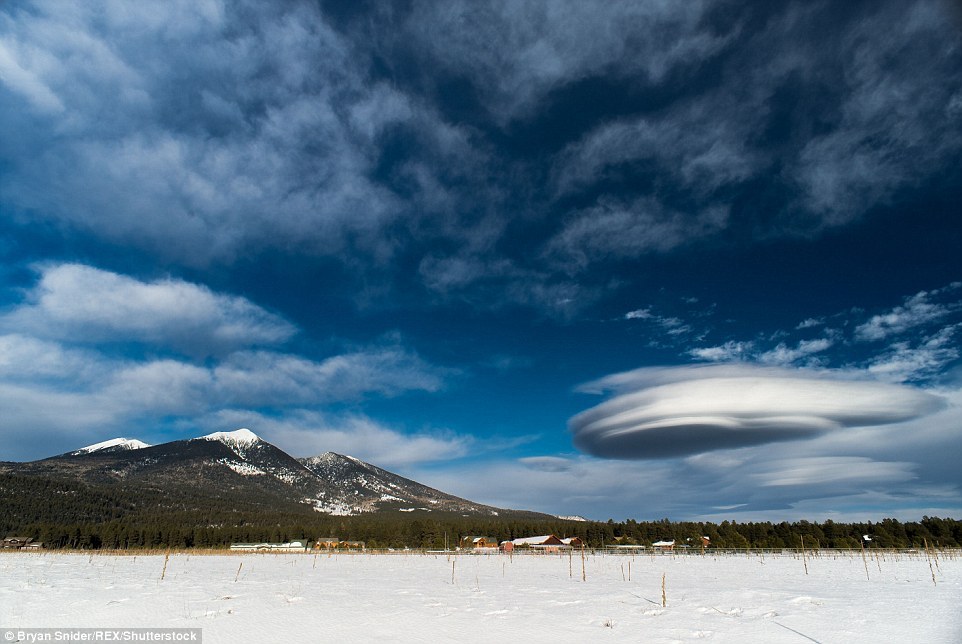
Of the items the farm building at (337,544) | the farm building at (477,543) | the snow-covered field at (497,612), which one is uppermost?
the snow-covered field at (497,612)

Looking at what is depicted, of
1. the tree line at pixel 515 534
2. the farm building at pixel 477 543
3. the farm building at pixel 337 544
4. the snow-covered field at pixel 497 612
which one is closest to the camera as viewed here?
the snow-covered field at pixel 497 612

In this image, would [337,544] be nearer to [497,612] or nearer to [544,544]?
[544,544]

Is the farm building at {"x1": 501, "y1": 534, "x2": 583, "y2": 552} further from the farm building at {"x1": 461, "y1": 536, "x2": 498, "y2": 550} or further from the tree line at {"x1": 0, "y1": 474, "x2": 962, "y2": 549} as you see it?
the tree line at {"x1": 0, "y1": 474, "x2": 962, "y2": 549}

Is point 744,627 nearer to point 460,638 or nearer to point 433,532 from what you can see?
point 460,638

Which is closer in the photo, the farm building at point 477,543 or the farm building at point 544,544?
the farm building at point 544,544

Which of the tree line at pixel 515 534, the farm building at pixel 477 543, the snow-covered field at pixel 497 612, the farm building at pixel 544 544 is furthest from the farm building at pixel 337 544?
the snow-covered field at pixel 497 612

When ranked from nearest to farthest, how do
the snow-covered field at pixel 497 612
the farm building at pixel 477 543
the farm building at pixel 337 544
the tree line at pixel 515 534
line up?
the snow-covered field at pixel 497 612
the tree line at pixel 515 534
the farm building at pixel 477 543
the farm building at pixel 337 544

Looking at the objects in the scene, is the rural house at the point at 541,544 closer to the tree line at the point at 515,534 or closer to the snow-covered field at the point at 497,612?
the tree line at the point at 515,534

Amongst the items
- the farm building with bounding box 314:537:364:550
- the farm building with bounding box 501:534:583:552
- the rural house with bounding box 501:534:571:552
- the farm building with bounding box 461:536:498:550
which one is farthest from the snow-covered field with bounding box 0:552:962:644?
the farm building with bounding box 314:537:364:550

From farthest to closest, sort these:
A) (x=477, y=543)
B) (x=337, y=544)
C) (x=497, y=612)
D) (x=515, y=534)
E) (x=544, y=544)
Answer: (x=515, y=534) < (x=337, y=544) < (x=477, y=543) < (x=544, y=544) < (x=497, y=612)

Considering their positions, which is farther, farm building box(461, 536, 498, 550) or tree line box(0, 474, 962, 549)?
farm building box(461, 536, 498, 550)

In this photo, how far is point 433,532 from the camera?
118875 millimetres

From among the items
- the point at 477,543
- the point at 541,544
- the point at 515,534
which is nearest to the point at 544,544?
the point at 541,544

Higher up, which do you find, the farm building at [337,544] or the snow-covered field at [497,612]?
the snow-covered field at [497,612]
